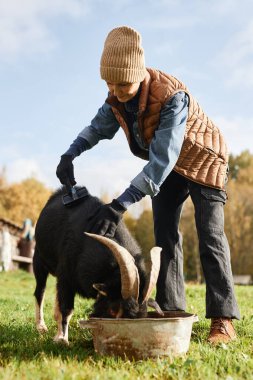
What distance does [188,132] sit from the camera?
4938mm

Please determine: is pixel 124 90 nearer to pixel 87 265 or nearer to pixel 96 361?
pixel 87 265

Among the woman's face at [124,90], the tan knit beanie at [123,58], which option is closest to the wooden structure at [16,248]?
the woman's face at [124,90]

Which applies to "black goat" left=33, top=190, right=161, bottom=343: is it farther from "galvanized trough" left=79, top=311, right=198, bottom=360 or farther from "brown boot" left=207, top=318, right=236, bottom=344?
"brown boot" left=207, top=318, right=236, bottom=344

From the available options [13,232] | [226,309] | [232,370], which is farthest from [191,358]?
[13,232]

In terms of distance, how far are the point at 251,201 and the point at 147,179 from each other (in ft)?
135

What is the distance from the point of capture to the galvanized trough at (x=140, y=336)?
3754mm

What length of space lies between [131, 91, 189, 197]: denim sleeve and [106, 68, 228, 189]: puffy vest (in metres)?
0.10

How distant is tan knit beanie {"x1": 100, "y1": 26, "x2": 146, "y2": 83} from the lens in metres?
4.38

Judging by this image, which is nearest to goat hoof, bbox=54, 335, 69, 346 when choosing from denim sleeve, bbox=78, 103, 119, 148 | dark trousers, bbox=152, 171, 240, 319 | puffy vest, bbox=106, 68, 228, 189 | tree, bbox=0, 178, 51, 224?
dark trousers, bbox=152, 171, 240, 319

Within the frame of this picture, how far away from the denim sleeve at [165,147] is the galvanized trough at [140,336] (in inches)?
42.0

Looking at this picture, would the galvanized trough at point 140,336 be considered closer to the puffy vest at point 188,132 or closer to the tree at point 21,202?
the puffy vest at point 188,132

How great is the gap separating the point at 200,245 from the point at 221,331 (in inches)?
31.4

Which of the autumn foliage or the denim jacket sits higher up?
the autumn foliage

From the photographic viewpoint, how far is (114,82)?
174 inches
